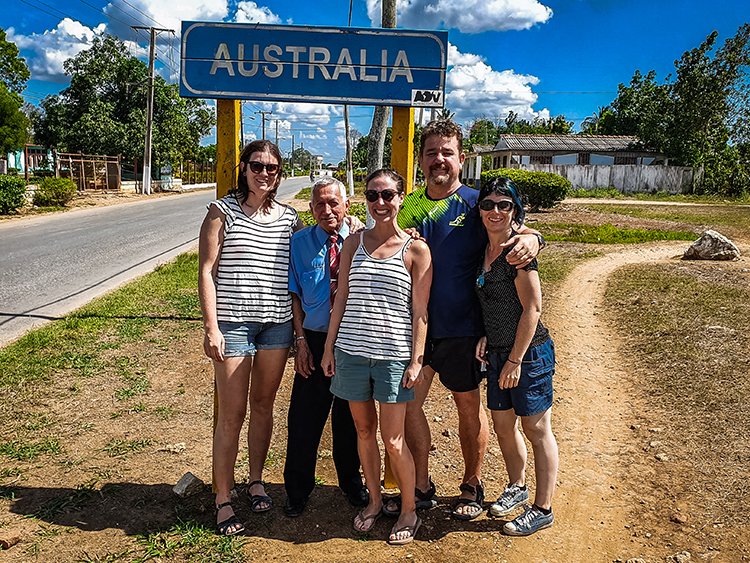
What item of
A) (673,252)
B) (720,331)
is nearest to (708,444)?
(720,331)

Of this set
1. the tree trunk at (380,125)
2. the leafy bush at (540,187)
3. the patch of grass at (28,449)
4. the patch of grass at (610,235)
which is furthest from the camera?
the leafy bush at (540,187)

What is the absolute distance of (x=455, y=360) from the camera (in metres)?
2.90

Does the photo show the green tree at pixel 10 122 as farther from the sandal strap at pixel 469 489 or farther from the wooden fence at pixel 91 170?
the sandal strap at pixel 469 489

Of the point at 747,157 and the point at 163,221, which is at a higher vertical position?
the point at 747,157

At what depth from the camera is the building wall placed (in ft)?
112

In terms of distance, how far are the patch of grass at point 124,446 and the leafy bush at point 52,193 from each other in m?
20.8

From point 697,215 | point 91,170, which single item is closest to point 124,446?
point 697,215

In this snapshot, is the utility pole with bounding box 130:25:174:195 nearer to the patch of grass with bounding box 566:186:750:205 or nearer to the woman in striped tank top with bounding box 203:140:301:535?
the patch of grass with bounding box 566:186:750:205

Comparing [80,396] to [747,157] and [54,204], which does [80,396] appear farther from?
[747,157]

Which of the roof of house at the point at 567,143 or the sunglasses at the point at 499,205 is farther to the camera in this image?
the roof of house at the point at 567,143

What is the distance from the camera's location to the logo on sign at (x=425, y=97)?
320cm

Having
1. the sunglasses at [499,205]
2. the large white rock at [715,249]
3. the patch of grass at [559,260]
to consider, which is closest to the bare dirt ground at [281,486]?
the sunglasses at [499,205]

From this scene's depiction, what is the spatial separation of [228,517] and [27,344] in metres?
4.03

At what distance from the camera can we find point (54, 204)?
22.1 metres
